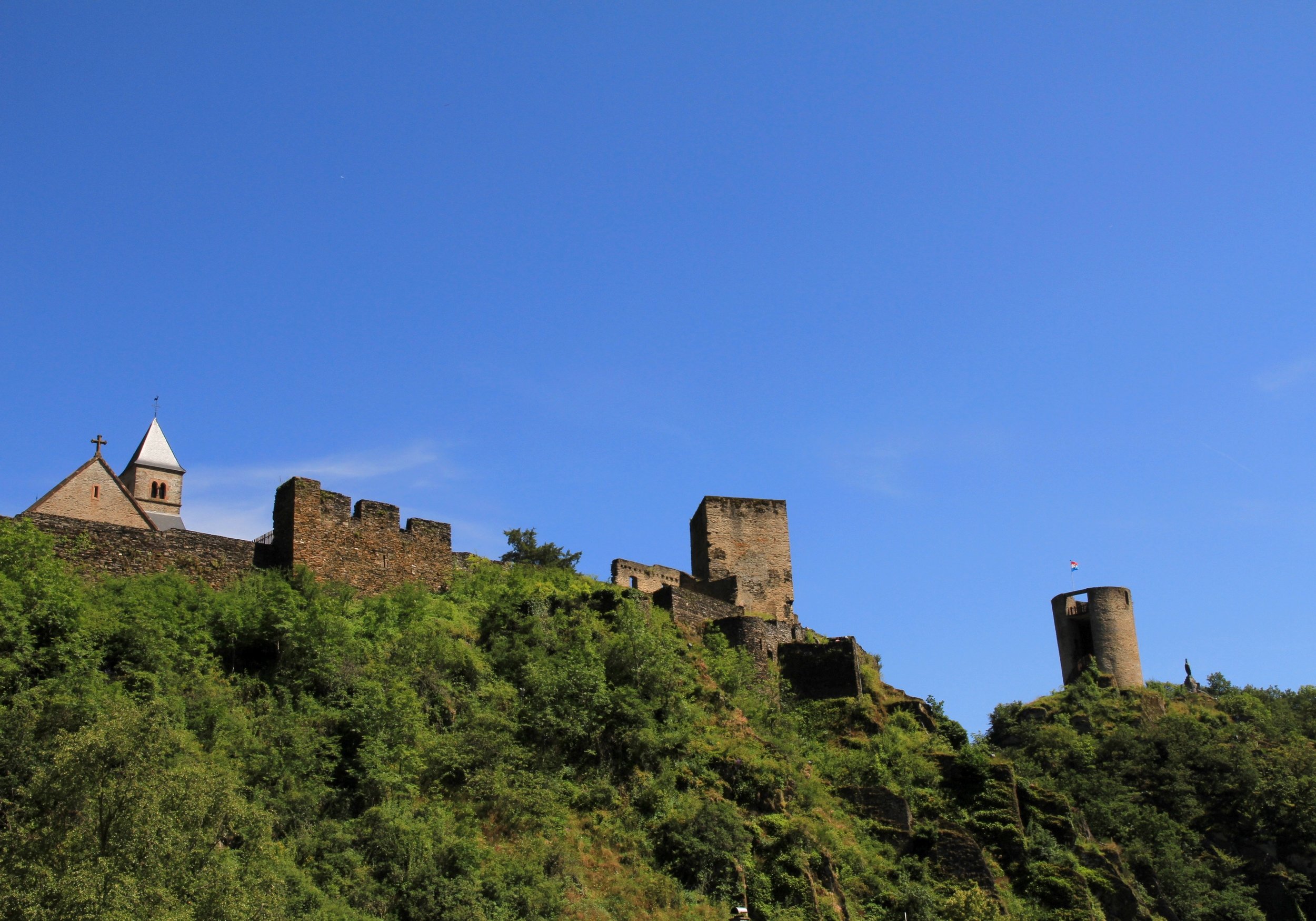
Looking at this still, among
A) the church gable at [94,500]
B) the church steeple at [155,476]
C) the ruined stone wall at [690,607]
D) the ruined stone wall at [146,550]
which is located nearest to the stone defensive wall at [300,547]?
the ruined stone wall at [146,550]

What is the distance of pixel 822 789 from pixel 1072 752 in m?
16.7

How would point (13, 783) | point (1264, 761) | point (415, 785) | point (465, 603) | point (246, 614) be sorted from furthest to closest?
point (1264, 761), point (465, 603), point (246, 614), point (415, 785), point (13, 783)

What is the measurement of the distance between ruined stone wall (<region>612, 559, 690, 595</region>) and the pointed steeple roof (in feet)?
87.7

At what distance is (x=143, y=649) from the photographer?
2491 centimetres

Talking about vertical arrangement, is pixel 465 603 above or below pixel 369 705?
above

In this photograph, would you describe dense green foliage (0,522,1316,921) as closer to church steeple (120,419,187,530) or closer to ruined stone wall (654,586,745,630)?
ruined stone wall (654,586,745,630)

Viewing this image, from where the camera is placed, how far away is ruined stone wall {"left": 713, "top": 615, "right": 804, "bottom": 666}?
35.8m

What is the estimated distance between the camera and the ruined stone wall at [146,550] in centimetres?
2812

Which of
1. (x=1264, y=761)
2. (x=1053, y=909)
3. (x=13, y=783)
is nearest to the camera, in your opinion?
(x=13, y=783)

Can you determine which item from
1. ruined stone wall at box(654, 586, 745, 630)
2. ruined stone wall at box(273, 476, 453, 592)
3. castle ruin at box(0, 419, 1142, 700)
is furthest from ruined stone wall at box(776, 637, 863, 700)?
ruined stone wall at box(273, 476, 453, 592)

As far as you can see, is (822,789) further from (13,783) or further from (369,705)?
(13,783)

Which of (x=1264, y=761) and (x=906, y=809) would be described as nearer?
(x=906, y=809)

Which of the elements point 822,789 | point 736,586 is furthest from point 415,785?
point 736,586

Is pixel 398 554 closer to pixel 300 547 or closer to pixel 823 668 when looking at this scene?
pixel 300 547
